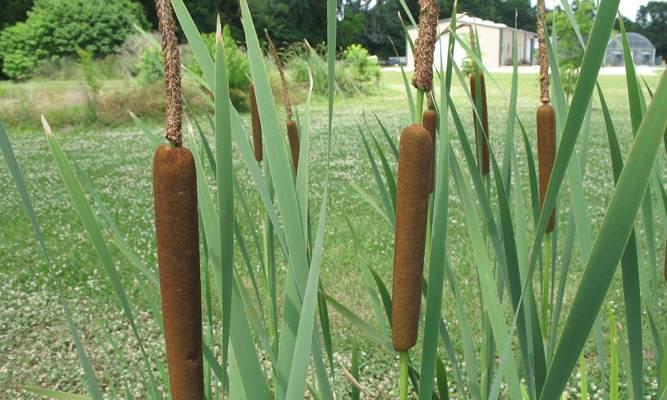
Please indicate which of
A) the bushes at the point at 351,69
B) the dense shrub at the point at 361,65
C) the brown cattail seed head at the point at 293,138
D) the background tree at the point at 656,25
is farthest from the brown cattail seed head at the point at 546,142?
the background tree at the point at 656,25

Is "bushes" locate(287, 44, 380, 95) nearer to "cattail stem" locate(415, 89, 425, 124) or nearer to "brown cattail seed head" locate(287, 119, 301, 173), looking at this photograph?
"brown cattail seed head" locate(287, 119, 301, 173)

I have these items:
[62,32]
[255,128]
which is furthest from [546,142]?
[62,32]

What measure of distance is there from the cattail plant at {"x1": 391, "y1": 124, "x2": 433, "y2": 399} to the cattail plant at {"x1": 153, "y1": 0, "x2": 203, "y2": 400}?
14 centimetres

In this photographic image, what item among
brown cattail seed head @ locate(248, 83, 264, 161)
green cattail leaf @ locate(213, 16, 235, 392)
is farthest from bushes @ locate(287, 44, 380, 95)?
green cattail leaf @ locate(213, 16, 235, 392)

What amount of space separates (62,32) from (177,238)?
18.1 meters

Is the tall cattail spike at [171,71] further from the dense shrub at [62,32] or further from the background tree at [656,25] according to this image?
the background tree at [656,25]

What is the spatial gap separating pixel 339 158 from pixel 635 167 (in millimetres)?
5972

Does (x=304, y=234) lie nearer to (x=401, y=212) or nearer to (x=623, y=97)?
(x=401, y=212)

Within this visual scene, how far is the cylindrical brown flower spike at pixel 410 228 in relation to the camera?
1.39 ft

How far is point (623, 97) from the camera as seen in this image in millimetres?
11930

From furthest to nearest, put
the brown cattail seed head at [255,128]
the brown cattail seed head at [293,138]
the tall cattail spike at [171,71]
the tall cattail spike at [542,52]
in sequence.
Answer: the brown cattail seed head at [255,128] → the brown cattail seed head at [293,138] → the tall cattail spike at [542,52] → the tall cattail spike at [171,71]

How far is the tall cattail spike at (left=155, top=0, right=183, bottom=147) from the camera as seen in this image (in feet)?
1.07

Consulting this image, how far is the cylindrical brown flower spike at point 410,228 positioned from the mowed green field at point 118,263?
239mm

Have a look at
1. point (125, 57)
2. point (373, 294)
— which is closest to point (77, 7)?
point (125, 57)
